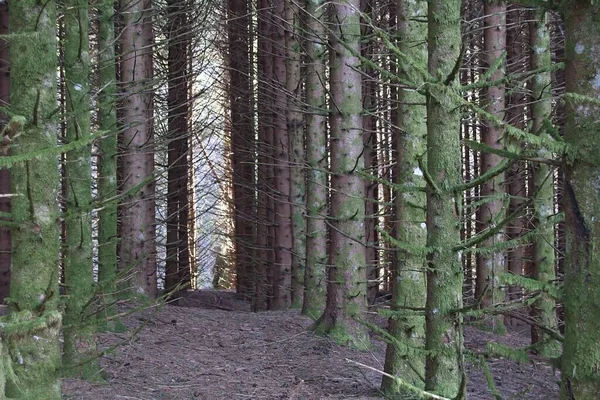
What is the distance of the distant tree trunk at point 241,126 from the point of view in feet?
60.2

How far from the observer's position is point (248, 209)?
2133cm

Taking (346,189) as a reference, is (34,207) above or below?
below

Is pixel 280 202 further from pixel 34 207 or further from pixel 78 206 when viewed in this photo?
pixel 34 207

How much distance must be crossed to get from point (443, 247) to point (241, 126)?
50.9ft

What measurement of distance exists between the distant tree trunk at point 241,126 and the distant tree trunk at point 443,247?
1353cm

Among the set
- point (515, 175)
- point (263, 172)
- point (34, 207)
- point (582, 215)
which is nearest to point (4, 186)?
point (34, 207)

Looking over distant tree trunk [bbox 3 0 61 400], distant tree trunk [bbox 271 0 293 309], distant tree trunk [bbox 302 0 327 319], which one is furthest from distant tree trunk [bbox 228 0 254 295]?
distant tree trunk [bbox 3 0 61 400]

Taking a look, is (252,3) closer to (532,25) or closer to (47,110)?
(532,25)

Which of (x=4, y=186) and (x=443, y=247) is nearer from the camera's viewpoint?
(x=443, y=247)

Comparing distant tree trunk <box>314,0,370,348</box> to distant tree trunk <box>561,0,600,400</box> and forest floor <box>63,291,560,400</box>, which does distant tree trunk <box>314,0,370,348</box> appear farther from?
distant tree trunk <box>561,0,600,400</box>

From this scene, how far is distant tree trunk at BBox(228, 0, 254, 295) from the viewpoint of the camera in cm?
1836

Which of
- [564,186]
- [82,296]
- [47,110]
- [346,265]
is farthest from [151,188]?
[564,186]

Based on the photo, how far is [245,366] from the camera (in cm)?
881

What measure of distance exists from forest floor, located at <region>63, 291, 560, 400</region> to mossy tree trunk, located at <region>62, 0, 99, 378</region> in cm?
33
